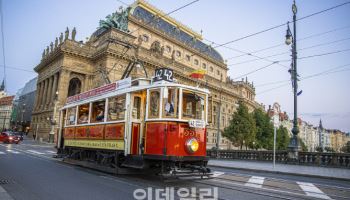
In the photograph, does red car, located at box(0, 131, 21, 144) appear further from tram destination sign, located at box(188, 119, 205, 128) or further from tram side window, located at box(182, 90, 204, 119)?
tram destination sign, located at box(188, 119, 205, 128)

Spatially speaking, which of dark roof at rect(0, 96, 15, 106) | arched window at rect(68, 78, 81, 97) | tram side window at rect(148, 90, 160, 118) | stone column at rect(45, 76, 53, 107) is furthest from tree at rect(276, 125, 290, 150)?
dark roof at rect(0, 96, 15, 106)

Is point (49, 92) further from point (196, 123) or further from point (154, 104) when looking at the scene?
point (196, 123)

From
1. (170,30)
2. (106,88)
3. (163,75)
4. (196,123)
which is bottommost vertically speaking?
(196,123)

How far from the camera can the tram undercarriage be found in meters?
8.58

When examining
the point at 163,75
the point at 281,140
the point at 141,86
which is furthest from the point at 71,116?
the point at 281,140

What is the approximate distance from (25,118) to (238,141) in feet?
195

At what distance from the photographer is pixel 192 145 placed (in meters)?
8.98

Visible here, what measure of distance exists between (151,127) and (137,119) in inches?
37.9

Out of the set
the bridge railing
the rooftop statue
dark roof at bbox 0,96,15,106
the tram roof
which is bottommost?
the bridge railing

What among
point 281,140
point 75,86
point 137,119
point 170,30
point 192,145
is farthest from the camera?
point 170,30

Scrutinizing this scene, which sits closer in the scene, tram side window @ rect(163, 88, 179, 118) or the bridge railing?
tram side window @ rect(163, 88, 179, 118)

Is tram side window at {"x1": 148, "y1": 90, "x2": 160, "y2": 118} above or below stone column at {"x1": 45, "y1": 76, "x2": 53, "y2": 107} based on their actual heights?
below

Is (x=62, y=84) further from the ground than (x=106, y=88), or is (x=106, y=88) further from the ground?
(x=62, y=84)

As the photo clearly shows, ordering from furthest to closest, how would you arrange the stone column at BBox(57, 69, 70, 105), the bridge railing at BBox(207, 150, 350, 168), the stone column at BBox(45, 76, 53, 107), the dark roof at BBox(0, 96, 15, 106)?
the dark roof at BBox(0, 96, 15, 106), the stone column at BBox(45, 76, 53, 107), the stone column at BBox(57, 69, 70, 105), the bridge railing at BBox(207, 150, 350, 168)
